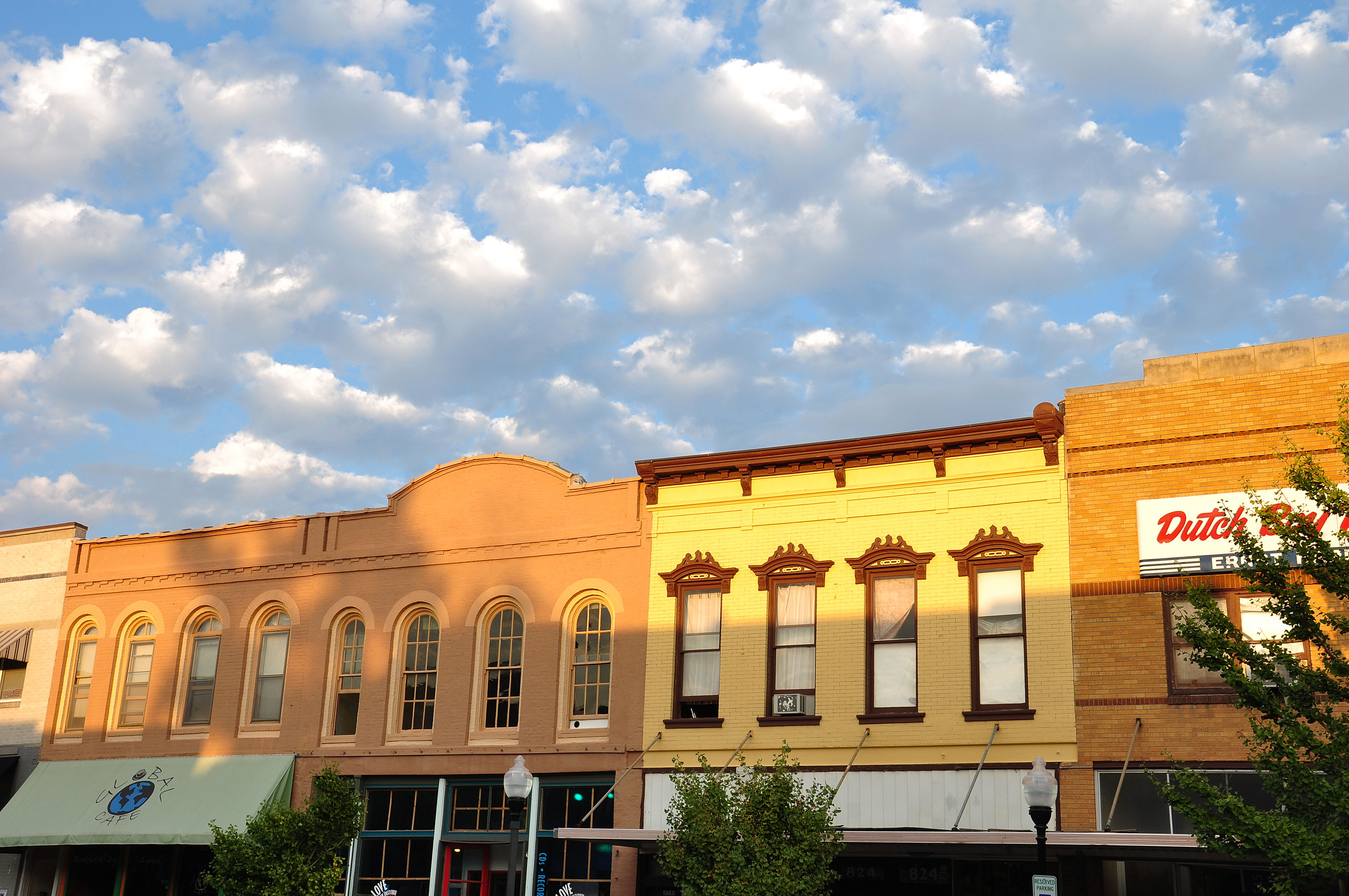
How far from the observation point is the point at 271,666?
27.1 meters

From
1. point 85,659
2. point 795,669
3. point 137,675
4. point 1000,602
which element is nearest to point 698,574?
point 795,669

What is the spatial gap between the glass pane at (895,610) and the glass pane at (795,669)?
117cm

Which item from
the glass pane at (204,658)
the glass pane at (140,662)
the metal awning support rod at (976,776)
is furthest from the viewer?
the glass pane at (140,662)

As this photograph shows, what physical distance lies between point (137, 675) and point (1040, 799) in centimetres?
2074

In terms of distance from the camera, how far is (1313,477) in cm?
1501

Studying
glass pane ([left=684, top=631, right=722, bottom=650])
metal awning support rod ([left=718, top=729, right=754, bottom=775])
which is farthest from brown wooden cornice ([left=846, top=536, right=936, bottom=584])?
metal awning support rod ([left=718, top=729, right=754, bottom=775])

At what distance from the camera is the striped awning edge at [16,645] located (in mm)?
29172

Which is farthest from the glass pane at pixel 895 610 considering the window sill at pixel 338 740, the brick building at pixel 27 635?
the brick building at pixel 27 635

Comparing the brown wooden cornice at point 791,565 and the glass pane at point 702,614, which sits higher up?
the brown wooden cornice at point 791,565

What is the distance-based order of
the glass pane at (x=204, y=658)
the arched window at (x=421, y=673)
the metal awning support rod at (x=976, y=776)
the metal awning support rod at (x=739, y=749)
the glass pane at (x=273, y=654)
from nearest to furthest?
the metal awning support rod at (x=976, y=776) → the metal awning support rod at (x=739, y=749) → the arched window at (x=421, y=673) → the glass pane at (x=273, y=654) → the glass pane at (x=204, y=658)

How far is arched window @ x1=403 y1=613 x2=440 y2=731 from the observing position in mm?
25109

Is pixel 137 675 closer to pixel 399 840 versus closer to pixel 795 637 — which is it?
pixel 399 840

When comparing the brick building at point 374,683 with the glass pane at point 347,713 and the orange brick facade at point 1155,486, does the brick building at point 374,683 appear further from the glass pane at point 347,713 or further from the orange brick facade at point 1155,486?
the orange brick facade at point 1155,486

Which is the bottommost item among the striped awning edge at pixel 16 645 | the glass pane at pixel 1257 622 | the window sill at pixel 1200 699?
the window sill at pixel 1200 699
